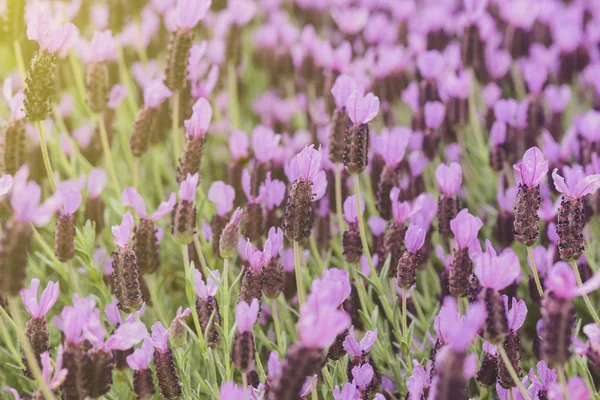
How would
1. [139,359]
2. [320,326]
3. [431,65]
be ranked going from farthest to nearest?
[431,65]
[139,359]
[320,326]

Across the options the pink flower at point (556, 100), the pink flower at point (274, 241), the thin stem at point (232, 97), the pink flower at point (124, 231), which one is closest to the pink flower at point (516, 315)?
the pink flower at point (274, 241)

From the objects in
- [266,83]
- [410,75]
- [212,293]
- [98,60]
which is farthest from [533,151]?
[266,83]

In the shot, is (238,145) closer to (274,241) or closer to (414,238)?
(274,241)

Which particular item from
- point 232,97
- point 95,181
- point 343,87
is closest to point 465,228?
point 343,87

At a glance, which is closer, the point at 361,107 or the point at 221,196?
the point at 361,107

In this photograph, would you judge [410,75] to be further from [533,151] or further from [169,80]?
[533,151]

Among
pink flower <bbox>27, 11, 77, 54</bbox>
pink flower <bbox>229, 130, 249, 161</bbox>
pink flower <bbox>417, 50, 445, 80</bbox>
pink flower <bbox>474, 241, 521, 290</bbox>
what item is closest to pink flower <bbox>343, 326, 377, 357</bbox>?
pink flower <bbox>474, 241, 521, 290</bbox>
